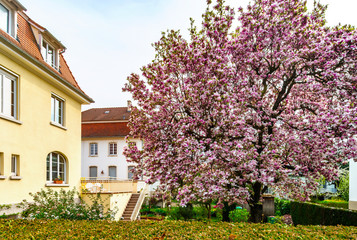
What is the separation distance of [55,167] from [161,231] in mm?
11753

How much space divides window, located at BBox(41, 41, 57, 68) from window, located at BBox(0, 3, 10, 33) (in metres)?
2.63

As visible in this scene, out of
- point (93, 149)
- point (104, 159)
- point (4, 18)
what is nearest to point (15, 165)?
point (4, 18)

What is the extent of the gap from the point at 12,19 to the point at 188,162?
28.8 ft

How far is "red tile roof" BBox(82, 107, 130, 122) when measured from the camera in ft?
132

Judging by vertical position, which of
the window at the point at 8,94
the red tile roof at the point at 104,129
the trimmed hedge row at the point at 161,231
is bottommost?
the trimmed hedge row at the point at 161,231

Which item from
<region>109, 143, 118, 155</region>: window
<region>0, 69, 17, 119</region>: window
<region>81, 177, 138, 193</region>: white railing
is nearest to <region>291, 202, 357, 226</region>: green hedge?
<region>81, 177, 138, 193</region>: white railing

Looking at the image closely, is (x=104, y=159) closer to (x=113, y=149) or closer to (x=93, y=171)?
(x=113, y=149)

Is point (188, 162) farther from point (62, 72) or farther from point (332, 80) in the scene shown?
point (62, 72)

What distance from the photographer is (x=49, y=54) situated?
15984mm

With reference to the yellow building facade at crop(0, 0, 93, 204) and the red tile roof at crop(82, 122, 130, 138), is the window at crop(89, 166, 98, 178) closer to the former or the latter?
the red tile roof at crop(82, 122, 130, 138)

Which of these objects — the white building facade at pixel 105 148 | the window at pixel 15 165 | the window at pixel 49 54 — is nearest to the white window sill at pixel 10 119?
the window at pixel 15 165

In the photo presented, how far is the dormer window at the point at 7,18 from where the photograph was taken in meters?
11.8

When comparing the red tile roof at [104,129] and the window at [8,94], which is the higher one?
the red tile roof at [104,129]

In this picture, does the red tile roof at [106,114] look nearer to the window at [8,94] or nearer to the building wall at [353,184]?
the building wall at [353,184]
